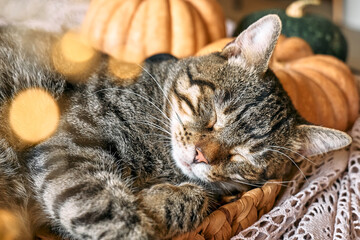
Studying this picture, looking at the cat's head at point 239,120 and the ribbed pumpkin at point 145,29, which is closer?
the cat's head at point 239,120

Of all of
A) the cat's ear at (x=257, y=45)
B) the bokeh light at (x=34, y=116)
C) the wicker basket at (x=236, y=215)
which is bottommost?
the wicker basket at (x=236, y=215)

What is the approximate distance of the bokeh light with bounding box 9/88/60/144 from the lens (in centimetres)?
116

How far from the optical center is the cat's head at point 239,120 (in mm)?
1181

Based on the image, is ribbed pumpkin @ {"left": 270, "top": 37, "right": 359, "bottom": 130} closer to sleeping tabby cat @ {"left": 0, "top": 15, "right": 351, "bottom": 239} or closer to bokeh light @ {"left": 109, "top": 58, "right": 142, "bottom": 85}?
sleeping tabby cat @ {"left": 0, "top": 15, "right": 351, "bottom": 239}

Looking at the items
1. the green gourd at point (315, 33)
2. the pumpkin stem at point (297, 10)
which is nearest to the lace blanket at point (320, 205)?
the green gourd at point (315, 33)

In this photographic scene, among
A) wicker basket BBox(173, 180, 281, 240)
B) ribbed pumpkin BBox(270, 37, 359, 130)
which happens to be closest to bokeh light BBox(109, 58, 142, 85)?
wicker basket BBox(173, 180, 281, 240)

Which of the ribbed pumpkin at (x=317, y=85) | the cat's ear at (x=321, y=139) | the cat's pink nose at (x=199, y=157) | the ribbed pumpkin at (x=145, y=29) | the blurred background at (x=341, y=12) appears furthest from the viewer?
the blurred background at (x=341, y=12)

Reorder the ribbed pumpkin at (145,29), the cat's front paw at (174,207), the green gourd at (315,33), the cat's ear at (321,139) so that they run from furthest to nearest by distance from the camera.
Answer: the green gourd at (315,33) < the ribbed pumpkin at (145,29) < the cat's ear at (321,139) < the cat's front paw at (174,207)

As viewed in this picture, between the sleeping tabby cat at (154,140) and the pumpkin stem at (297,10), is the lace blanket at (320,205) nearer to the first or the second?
the sleeping tabby cat at (154,140)

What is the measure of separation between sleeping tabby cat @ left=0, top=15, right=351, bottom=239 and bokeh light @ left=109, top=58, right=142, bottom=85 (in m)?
0.03

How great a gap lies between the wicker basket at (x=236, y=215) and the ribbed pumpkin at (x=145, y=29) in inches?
39.7

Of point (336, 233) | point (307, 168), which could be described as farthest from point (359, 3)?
point (336, 233)

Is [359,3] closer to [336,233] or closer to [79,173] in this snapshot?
[336,233]

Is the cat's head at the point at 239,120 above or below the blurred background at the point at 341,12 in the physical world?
above
